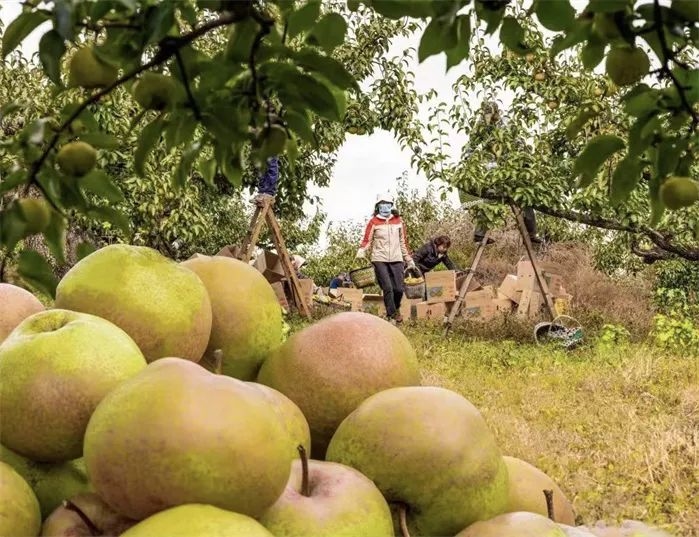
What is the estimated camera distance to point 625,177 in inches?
58.7

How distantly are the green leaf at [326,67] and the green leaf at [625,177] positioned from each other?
0.49 m

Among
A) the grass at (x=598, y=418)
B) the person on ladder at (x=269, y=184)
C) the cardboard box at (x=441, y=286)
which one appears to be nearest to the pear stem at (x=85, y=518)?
the grass at (x=598, y=418)

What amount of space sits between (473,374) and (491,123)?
173 inches

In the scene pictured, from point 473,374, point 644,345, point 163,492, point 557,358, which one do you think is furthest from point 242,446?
point 644,345

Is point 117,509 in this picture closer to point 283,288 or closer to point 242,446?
point 242,446

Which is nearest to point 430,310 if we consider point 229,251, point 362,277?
point 362,277

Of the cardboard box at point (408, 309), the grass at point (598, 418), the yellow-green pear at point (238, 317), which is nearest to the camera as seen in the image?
the yellow-green pear at point (238, 317)

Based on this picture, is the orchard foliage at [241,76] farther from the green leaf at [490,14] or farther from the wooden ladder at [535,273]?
the wooden ladder at [535,273]

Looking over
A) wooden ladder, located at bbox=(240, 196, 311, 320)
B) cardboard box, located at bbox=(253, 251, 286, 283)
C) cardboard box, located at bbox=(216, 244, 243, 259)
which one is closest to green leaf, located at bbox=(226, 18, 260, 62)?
cardboard box, located at bbox=(216, 244, 243, 259)

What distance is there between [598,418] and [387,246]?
562 centimetres

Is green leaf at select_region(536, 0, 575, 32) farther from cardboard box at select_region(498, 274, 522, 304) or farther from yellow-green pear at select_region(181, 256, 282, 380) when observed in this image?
cardboard box at select_region(498, 274, 522, 304)

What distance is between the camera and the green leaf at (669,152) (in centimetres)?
139

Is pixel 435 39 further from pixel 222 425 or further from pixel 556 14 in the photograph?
pixel 222 425

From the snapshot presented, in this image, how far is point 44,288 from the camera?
147 centimetres
